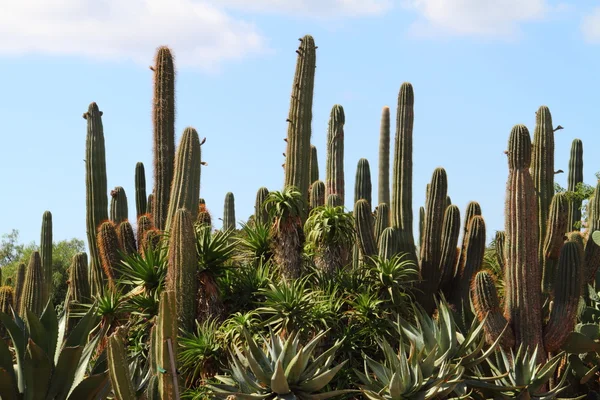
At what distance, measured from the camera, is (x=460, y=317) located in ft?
43.4

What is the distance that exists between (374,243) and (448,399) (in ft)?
20.4

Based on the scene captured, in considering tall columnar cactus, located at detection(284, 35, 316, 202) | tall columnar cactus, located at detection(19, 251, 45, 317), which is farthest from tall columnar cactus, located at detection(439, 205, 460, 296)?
tall columnar cactus, located at detection(19, 251, 45, 317)

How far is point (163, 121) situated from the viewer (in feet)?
52.1

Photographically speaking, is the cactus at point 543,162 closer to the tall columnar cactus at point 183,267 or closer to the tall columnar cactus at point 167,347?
the tall columnar cactus at point 183,267

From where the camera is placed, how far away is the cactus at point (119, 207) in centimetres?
1891

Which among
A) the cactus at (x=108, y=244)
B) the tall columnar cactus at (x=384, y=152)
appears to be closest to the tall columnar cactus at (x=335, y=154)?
the tall columnar cactus at (x=384, y=152)

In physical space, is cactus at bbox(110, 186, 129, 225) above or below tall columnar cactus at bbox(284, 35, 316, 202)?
below

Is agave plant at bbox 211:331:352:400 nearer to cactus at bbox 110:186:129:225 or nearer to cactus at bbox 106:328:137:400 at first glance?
cactus at bbox 106:328:137:400

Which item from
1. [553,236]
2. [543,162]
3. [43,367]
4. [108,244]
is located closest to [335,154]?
[543,162]

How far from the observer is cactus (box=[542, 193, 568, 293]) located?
16.0 m

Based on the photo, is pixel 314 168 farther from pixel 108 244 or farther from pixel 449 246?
pixel 108 244

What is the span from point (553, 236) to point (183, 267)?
7.56 metres

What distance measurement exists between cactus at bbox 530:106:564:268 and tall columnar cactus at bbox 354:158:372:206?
237 inches

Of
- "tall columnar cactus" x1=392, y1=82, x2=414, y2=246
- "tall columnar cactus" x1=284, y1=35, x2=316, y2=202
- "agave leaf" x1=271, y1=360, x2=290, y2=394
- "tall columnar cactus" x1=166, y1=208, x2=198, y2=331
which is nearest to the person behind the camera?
"agave leaf" x1=271, y1=360, x2=290, y2=394
